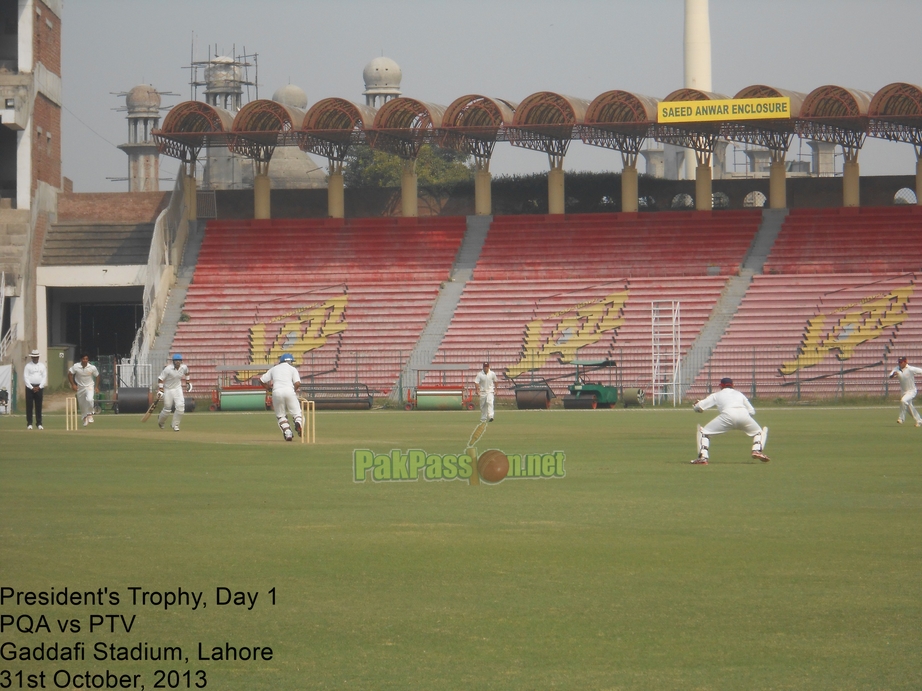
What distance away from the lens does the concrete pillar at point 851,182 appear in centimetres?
5406

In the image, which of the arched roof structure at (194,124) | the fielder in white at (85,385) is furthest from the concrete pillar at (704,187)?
the fielder in white at (85,385)

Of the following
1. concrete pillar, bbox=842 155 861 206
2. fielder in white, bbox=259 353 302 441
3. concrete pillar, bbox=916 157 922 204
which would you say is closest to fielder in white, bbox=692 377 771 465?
fielder in white, bbox=259 353 302 441

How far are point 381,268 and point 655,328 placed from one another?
12.6m

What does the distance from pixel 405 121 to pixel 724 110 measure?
13378mm

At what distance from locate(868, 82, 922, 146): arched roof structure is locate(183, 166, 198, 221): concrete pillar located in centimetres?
2946

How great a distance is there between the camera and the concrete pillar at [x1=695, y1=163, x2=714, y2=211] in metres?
54.9

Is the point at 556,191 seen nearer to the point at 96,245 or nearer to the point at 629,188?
the point at 629,188

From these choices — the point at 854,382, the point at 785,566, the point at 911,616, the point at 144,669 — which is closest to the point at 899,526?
→ the point at 785,566

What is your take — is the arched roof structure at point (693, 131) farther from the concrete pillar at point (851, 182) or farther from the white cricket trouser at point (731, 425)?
the white cricket trouser at point (731, 425)

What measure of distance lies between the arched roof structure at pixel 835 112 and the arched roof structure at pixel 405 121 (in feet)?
49.7

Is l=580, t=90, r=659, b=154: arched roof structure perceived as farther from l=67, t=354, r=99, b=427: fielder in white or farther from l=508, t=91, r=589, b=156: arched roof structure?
l=67, t=354, r=99, b=427: fielder in white

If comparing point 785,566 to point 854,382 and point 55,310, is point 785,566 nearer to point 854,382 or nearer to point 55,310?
point 854,382

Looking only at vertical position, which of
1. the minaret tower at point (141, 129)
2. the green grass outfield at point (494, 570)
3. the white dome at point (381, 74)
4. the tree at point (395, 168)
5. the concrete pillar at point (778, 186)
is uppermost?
the white dome at point (381, 74)

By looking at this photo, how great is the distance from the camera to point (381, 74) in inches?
4469
